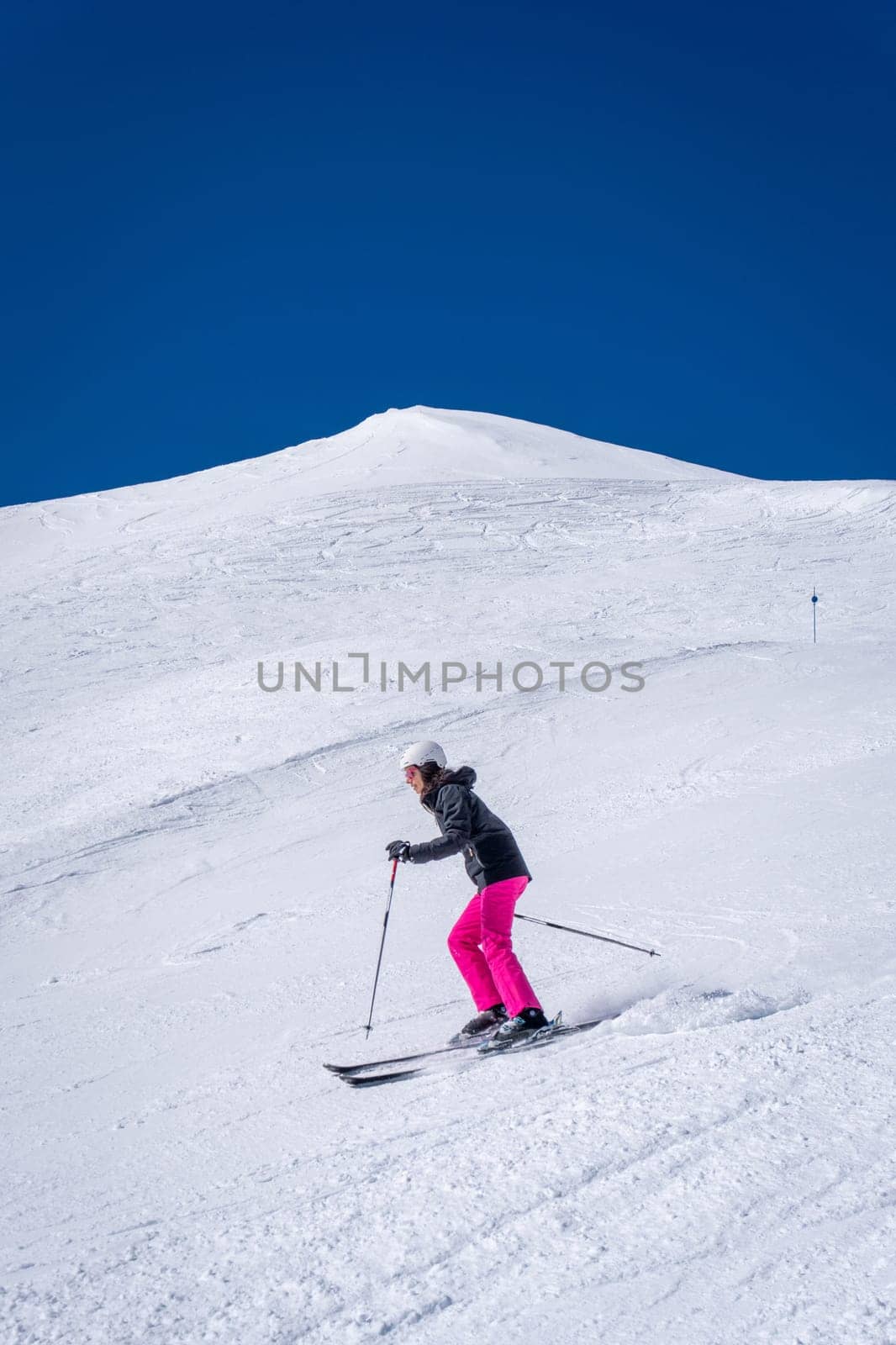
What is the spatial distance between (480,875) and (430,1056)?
0.92 metres

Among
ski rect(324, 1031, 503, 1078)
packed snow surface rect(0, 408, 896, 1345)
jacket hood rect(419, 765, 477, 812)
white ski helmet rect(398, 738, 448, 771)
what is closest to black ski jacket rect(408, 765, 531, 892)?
jacket hood rect(419, 765, 477, 812)

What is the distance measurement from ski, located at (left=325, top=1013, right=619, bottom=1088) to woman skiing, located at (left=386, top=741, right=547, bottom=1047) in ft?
0.33

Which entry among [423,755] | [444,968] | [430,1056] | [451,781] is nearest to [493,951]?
[430,1056]

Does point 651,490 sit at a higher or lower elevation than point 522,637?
higher

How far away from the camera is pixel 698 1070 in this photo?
4.11m

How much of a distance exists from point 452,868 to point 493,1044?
408 centimetres

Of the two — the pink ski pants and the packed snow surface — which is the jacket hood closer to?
the pink ski pants

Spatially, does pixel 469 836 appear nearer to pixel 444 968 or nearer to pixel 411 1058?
pixel 411 1058

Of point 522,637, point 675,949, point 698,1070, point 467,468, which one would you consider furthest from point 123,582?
point 698,1070

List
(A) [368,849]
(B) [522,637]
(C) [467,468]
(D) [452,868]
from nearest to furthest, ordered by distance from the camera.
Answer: (D) [452,868]
(A) [368,849]
(B) [522,637]
(C) [467,468]

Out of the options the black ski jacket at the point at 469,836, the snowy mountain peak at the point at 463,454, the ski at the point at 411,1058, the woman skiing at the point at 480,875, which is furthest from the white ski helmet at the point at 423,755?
the snowy mountain peak at the point at 463,454

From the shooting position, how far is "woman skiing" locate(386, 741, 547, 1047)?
5188mm

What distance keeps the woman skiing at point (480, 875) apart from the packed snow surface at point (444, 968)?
0.40 metres

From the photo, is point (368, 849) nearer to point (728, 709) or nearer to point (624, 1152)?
point (728, 709)
